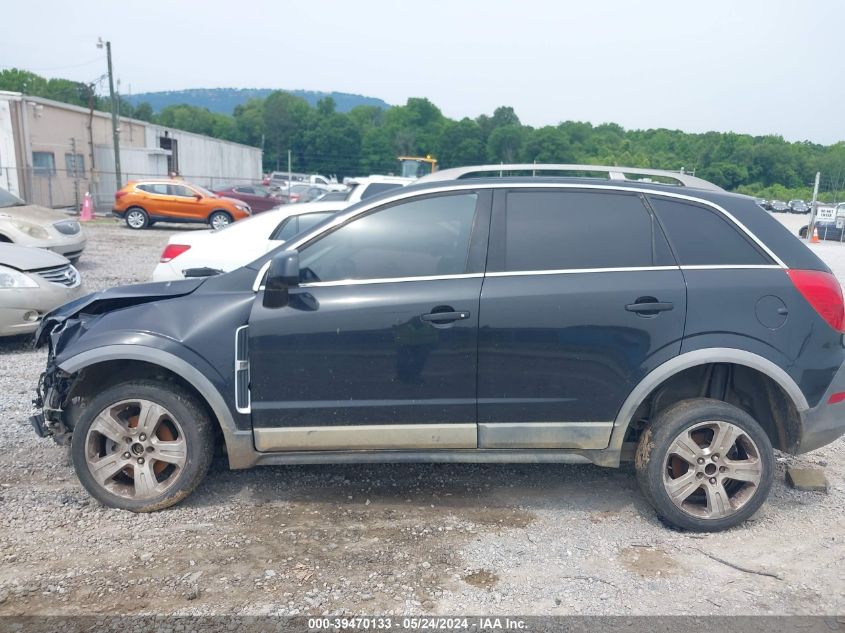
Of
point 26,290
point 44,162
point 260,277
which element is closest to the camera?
point 260,277

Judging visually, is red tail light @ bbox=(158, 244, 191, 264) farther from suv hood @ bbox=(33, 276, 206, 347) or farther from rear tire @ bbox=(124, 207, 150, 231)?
rear tire @ bbox=(124, 207, 150, 231)

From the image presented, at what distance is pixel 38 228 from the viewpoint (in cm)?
1154

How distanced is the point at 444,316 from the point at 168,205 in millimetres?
21722

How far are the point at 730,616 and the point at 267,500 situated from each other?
102 inches

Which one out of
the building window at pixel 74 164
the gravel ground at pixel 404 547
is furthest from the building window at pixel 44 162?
the gravel ground at pixel 404 547

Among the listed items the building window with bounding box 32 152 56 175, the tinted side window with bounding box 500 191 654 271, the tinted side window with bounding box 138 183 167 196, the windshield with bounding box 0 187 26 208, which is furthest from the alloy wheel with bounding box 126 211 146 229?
the tinted side window with bounding box 500 191 654 271

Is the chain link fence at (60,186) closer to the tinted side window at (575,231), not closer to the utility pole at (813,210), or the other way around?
the utility pole at (813,210)

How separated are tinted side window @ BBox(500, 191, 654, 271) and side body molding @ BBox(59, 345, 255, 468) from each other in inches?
69.6

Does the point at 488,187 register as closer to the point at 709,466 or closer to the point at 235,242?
the point at 709,466

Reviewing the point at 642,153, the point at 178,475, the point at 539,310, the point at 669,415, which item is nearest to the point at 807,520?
the point at 669,415

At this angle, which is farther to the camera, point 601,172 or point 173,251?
point 173,251

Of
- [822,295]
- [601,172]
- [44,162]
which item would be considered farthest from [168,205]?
[822,295]

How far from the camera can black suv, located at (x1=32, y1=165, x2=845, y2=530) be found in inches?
159

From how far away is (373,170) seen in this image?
82.9 m
